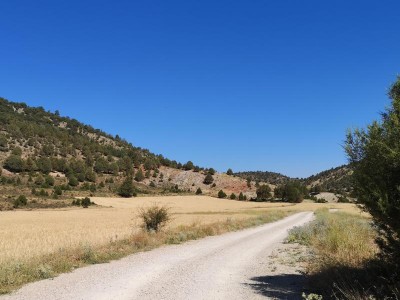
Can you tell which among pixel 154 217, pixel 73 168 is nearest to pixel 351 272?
pixel 154 217

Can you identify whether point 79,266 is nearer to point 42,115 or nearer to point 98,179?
point 98,179

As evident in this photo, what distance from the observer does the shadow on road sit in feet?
31.3

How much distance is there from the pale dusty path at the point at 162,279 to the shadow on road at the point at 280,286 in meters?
0.21

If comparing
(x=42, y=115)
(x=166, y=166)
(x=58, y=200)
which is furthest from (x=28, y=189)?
(x=42, y=115)

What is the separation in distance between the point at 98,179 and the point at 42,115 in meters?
68.4

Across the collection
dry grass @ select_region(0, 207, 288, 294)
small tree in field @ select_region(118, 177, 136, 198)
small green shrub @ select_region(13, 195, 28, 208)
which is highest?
small tree in field @ select_region(118, 177, 136, 198)

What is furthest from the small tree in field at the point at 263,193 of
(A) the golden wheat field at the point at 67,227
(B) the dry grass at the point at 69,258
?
(B) the dry grass at the point at 69,258

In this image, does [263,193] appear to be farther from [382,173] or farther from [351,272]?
[382,173]

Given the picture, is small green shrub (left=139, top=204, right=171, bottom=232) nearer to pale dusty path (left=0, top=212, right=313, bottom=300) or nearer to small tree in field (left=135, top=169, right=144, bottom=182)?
pale dusty path (left=0, top=212, right=313, bottom=300)

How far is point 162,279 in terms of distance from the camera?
10.9 m

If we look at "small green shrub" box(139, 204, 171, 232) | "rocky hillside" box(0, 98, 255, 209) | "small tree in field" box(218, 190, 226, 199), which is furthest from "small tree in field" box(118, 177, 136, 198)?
"small green shrub" box(139, 204, 171, 232)

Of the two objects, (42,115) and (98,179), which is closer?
(98,179)

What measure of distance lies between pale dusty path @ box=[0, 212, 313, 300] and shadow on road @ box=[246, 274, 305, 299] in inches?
8.2

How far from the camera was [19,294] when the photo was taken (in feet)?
29.9
